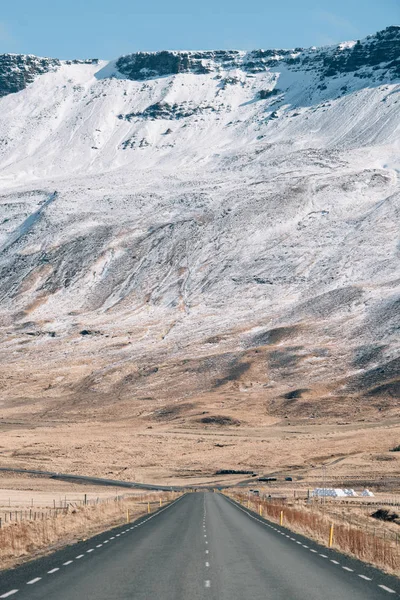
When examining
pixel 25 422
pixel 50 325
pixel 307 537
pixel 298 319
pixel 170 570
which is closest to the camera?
pixel 170 570

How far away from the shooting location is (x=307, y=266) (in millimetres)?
196000

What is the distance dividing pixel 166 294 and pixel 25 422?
7278 centimetres

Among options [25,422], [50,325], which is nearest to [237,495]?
[25,422]

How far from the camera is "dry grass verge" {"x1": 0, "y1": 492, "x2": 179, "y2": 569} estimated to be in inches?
984

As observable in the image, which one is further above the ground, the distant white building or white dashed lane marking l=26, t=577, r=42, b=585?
the distant white building

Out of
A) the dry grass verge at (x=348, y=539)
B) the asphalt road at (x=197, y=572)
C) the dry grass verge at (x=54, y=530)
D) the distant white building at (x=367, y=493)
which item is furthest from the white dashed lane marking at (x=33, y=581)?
the distant white building at (x=367, y=493)

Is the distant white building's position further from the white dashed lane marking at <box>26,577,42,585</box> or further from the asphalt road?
the white dashed lane marking at <box>26,577,42,585</box>

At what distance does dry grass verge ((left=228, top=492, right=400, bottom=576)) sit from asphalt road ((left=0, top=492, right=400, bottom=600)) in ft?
2.42

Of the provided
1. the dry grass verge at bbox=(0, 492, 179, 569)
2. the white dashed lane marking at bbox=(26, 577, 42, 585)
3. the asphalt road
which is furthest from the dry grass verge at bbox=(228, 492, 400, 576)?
the white dashed lane marking at bbox=(26, 577, 42, 585)

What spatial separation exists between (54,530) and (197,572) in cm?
1341

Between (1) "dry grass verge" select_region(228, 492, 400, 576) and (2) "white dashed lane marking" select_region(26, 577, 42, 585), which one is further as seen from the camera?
(1) "dry grass verge" select_region(228, 492, 400, 576)

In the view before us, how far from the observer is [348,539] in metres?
28.4

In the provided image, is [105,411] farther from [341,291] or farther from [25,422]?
[341,291]

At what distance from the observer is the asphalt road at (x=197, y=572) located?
16.3 meters
